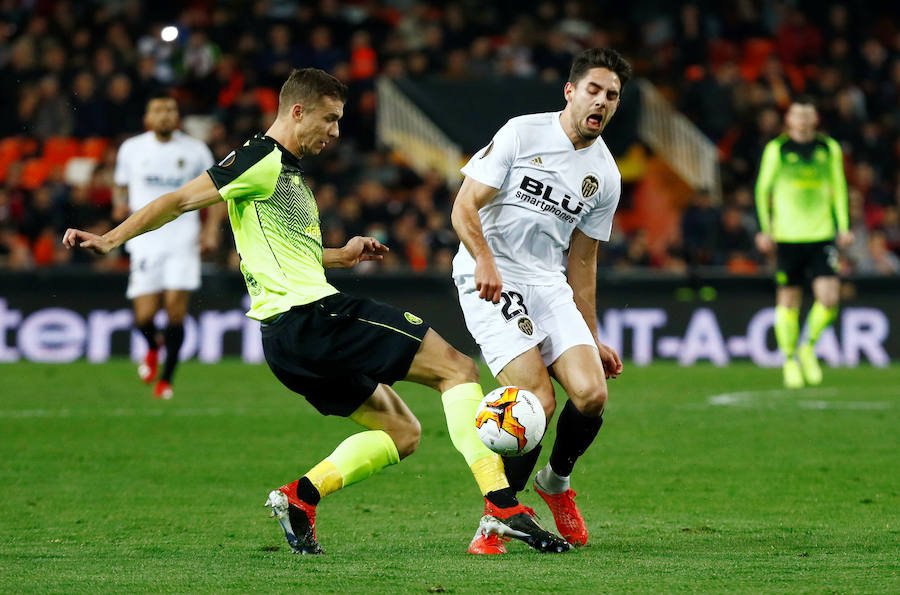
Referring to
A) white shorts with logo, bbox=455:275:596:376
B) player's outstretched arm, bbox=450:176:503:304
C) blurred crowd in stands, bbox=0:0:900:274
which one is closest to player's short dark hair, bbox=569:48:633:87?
player's outstretched arm, bbox=450:176:503:304

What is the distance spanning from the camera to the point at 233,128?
18.0 metres

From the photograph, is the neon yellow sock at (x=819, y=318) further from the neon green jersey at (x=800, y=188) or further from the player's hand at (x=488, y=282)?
the player's hand at (x=488, y=282)

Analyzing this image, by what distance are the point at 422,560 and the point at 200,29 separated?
50.7 ft

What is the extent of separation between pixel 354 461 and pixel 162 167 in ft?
21.8

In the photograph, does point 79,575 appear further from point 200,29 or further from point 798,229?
point 200,29

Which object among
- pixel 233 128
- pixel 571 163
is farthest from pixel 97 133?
pixel 571 163

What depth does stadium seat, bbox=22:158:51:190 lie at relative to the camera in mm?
17516

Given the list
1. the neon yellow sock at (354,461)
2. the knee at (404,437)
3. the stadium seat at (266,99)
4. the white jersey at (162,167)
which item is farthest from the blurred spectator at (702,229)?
the neon yellow sock at (354,461)

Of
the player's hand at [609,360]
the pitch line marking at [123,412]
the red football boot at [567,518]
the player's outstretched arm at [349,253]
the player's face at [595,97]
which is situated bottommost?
the pitch line marking at [123,412]

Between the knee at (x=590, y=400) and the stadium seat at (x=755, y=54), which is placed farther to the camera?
the stadium seat at (x=755, y=54)

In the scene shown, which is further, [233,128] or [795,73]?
[795,73]

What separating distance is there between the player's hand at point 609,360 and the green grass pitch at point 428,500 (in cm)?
65

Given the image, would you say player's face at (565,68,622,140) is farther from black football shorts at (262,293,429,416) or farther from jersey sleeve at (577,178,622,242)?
black football shorts at (262,293,429,416)

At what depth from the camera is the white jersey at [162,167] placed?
11.6 m
